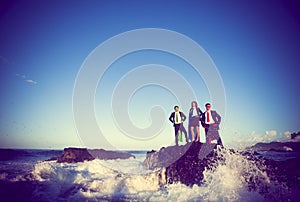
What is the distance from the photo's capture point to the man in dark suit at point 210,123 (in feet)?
31.5

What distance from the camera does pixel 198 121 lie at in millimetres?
10273

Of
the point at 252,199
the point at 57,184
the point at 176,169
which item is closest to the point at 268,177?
the point at 252,199

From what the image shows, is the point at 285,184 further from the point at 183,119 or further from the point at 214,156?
the point at 183,119

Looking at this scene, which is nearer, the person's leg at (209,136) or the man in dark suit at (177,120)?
the person's leg at (209,136)

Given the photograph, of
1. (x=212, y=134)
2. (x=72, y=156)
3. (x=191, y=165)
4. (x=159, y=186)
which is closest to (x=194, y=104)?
(x=212, y=134)

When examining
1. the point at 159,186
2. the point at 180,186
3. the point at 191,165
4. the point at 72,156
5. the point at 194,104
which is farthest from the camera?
the point at 72,156

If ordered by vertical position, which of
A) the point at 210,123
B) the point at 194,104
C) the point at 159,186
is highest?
the point at 194,104

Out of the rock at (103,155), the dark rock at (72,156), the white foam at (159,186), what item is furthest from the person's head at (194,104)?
the rock at (103,155)

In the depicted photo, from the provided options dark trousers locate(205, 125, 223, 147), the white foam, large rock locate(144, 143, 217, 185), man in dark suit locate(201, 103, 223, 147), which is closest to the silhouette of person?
man in dark suit locate(201, 103, 223, 147)

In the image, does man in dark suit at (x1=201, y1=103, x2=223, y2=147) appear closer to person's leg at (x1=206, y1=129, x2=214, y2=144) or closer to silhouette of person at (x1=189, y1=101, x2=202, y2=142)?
person's leg at (x1=206, y1=129, x2=214, y2=144)

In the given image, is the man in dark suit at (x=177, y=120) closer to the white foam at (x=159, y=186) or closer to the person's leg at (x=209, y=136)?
the person's leg at (x=209, y=136)

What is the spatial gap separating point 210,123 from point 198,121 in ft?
2.16

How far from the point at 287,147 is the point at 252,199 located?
1468 centimetres

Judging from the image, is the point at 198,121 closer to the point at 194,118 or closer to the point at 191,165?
the point at 194,118
